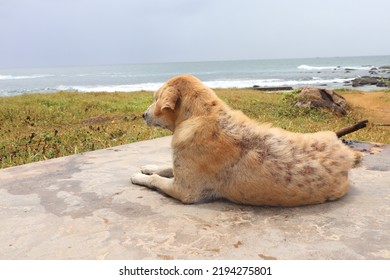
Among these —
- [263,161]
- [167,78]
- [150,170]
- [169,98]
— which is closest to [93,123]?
[150,170]

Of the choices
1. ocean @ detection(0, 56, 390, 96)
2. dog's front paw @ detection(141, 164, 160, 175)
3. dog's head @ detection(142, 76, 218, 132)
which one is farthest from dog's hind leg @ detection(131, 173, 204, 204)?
ocean @ detection(0, 56, 390, 96)

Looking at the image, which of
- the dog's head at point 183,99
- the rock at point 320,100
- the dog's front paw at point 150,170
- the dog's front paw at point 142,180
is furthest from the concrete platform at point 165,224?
the rock at point 320,100

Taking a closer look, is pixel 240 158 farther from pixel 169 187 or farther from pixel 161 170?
pixel 161 170

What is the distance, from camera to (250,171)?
3.70 metres

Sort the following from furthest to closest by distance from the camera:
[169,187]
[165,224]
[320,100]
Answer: [320,100] < [169,187] < [165,224]

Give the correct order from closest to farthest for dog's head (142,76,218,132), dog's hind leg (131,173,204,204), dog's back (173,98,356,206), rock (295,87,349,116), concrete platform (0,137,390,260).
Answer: concrete platform (0,137,390,260), dog's back (173,98,356,206), dog's hind leg (131,173,204,204), dog's head (142,76,218,132), rock (295,87,349,116)

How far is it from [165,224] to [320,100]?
15.3 metres

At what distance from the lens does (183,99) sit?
415cm

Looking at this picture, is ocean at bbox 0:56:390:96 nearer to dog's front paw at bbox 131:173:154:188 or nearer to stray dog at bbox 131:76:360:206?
dog's front paw at bbox 131:173:154:188

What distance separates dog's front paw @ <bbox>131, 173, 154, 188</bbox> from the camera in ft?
14.3

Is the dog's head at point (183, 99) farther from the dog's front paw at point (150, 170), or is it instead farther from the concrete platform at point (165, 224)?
the concrete platform at point (165, 224)

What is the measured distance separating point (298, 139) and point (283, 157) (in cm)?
35

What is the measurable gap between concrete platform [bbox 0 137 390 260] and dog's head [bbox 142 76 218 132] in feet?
3.04

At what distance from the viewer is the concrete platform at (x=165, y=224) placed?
2846 millimetres
